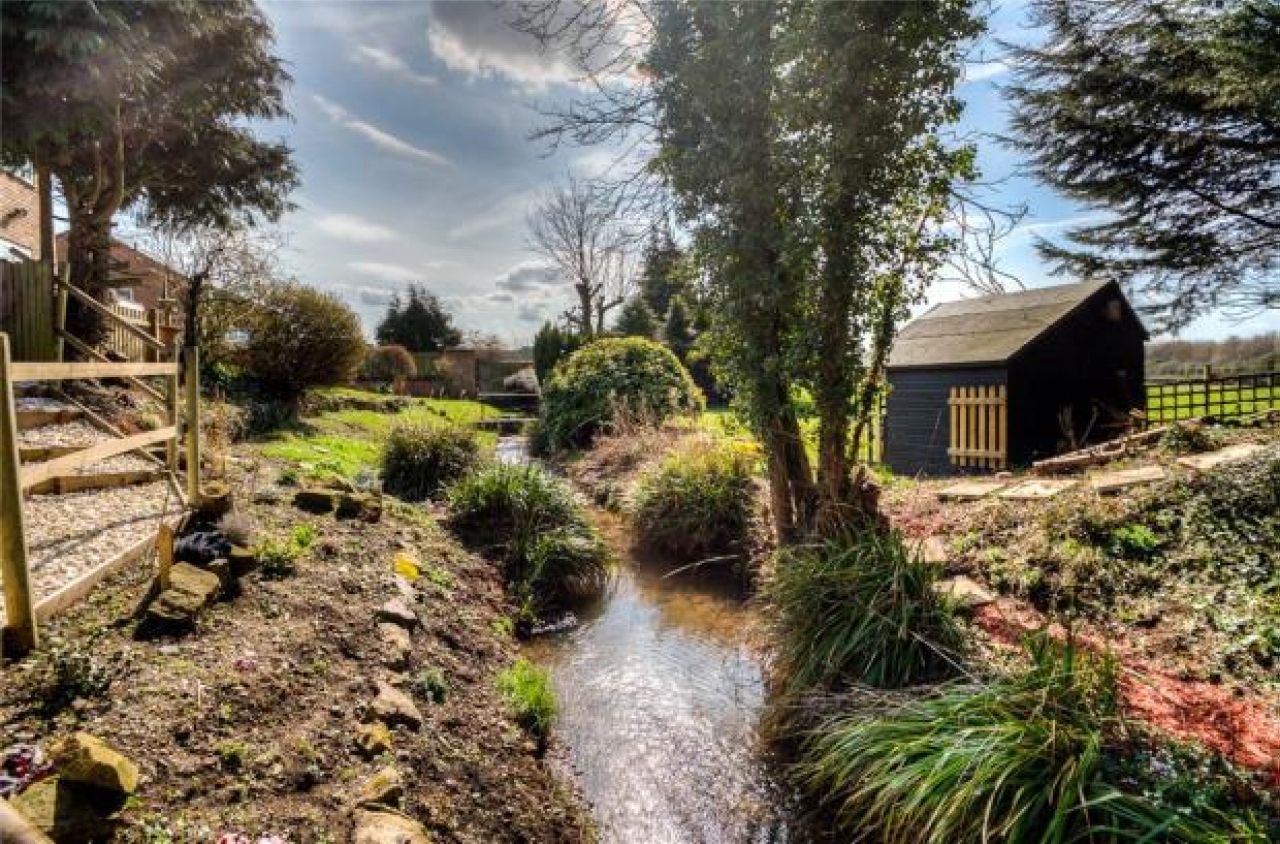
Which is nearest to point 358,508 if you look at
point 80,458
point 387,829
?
point 80,458

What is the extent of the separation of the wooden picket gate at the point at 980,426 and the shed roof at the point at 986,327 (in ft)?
1.49

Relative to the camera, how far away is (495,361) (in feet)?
102

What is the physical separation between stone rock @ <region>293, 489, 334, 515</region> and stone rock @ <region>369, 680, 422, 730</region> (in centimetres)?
305

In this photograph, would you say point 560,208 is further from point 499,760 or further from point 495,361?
point 499,760

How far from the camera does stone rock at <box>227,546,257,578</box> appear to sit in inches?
147

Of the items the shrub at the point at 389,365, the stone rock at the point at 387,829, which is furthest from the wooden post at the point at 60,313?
the shrub at the point at 389,365

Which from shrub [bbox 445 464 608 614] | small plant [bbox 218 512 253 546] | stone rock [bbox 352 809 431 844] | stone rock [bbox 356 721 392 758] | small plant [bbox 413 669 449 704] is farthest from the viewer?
shrub [bbox 445 464 608 614]

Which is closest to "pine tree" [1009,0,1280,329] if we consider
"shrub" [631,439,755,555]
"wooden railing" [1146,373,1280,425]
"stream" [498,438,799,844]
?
"wooden railing" [1146,373,1280,425]

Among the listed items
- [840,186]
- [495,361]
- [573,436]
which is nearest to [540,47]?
[840,186]

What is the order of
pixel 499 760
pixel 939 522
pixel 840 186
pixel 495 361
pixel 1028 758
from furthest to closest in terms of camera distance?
pixel 495 361 < pixel 939 522 < pixel 840 186 < pixel 499 760 < pixel 1028 758

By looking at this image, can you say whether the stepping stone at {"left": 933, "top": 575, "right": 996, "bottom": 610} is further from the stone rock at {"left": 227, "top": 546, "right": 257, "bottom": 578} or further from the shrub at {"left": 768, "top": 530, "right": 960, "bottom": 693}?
the stone rock at {"left": 227, "top": 546, "right": 257, "bottom": 578}

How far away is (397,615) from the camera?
406cm

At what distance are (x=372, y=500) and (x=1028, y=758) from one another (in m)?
5.54

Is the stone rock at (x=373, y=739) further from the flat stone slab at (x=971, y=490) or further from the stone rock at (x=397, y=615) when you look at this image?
the flat stone slab at (x=971, y=490)
